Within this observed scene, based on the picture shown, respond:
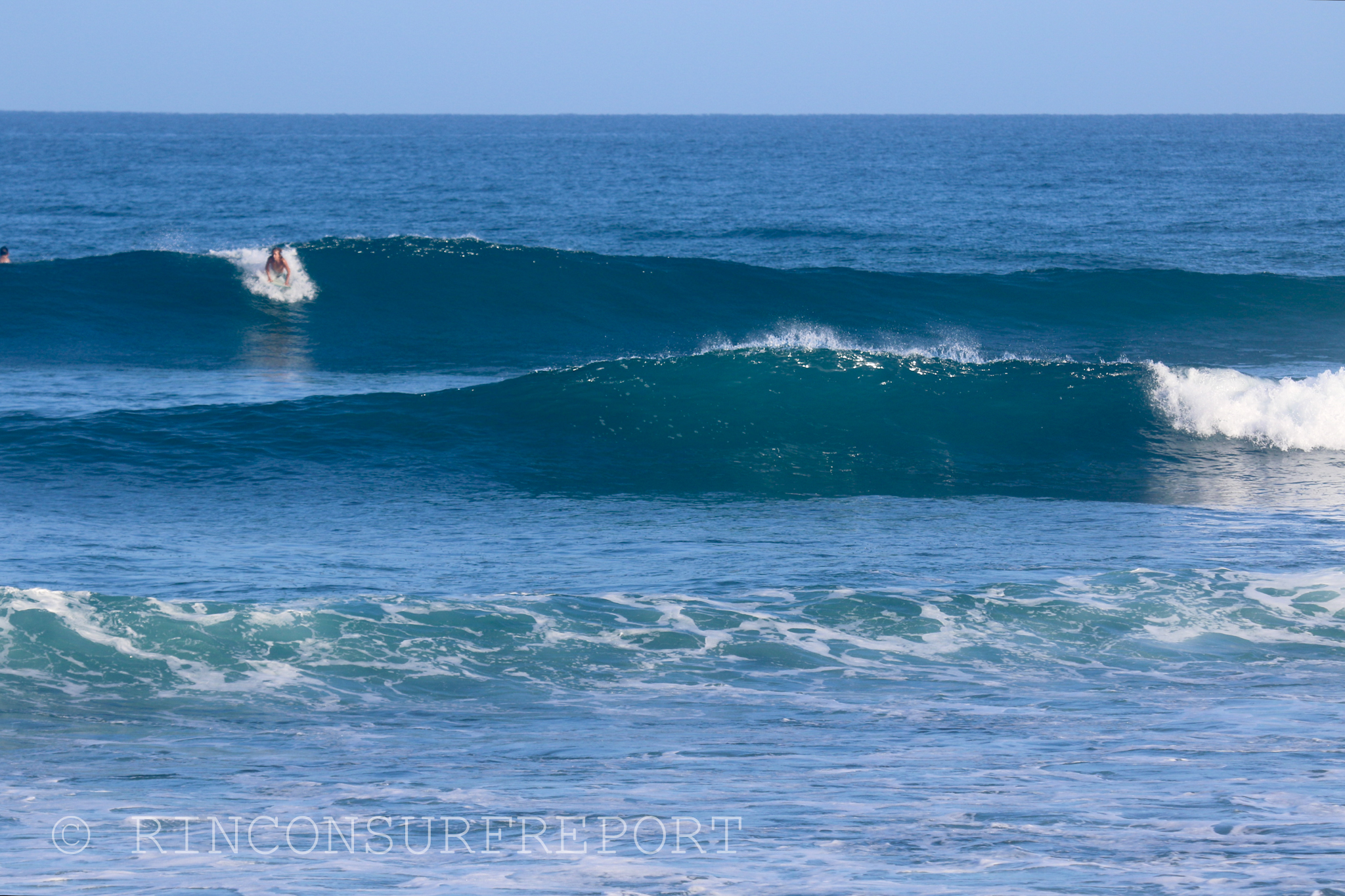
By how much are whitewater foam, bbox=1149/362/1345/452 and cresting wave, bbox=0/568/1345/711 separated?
5.99 m

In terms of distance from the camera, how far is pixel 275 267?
81.3ft

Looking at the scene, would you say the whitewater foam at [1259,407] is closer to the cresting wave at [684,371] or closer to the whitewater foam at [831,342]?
the cresting wave at [684,371]

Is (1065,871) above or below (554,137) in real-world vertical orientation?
below

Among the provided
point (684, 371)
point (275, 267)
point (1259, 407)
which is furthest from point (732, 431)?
point (275, 267)

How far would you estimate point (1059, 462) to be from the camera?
1367 centimetres

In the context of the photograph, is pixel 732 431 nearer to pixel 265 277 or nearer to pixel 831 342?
pixel 831 342

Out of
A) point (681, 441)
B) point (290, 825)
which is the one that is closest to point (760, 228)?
point (681, 441)

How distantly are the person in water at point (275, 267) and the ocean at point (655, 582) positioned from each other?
0.30m

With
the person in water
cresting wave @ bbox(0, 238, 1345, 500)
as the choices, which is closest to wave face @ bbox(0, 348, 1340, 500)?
cresting wave @ bbox(0, 238, 1345, 500)

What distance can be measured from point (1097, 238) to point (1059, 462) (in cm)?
3039

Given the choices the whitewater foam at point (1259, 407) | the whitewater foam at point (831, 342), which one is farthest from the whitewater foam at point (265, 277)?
the whitewater foam at point (1259, 407)

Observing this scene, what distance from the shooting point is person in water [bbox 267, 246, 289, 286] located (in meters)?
24.6

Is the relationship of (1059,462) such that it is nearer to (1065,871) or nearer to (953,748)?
(953,748)

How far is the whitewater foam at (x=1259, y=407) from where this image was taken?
46.1 feet
